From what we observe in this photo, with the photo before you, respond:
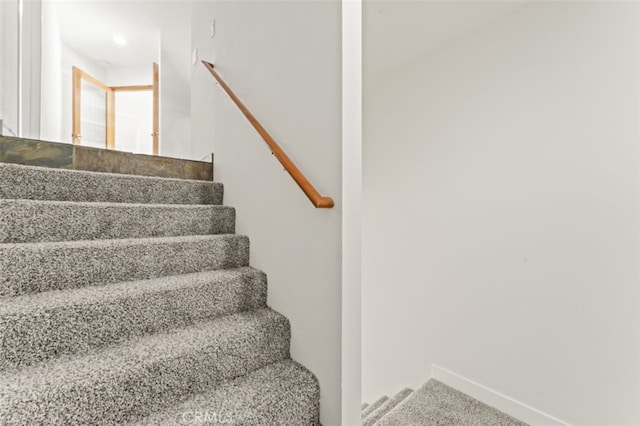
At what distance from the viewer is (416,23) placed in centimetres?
193

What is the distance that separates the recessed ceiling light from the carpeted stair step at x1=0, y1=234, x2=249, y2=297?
455cm

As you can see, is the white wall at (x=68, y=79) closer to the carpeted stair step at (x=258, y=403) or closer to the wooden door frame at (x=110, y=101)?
the wooden door frame at (x=110, y=101)

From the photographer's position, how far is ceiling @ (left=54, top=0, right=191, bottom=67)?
374 cm

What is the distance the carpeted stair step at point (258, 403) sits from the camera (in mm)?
1026

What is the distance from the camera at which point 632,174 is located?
1.45 meters

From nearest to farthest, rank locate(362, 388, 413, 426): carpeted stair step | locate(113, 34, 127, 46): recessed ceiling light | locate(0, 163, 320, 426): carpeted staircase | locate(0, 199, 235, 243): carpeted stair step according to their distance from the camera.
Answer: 1. locate(0, 163, 320, 426): carpeted staircase
2. locate(0, 199, 235, 243): carpeted stair step
3. locate(362, 388, 413, 426): carpeted stair step
4. locate(113, 34, 127, 46): recessed ceiling light

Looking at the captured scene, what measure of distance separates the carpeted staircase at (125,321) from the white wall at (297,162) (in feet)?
0.47

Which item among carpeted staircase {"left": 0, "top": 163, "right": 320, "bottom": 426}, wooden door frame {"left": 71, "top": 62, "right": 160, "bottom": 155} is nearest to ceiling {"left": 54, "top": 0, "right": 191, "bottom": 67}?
wooden door frame {"left": 71, "top": 62, "right": 160, "bottom": 155}

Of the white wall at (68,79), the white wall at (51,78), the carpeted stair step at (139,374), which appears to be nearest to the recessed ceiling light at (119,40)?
the white wall at (51,78)

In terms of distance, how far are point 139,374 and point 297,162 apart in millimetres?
1030

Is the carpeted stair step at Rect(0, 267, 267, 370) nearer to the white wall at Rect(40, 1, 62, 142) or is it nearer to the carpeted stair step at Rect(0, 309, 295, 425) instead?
the carpeted stair step at Rect(0, 309, 295, 425)

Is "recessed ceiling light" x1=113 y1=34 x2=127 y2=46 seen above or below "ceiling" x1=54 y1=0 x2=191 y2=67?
above

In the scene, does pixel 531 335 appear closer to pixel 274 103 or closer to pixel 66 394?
pixel 274 103

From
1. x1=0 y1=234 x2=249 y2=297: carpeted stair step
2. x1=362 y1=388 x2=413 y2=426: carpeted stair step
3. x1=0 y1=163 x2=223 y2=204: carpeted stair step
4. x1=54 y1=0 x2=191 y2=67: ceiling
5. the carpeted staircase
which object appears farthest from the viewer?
x1=54 y1=0 x2=191 y2=67: ceiling
